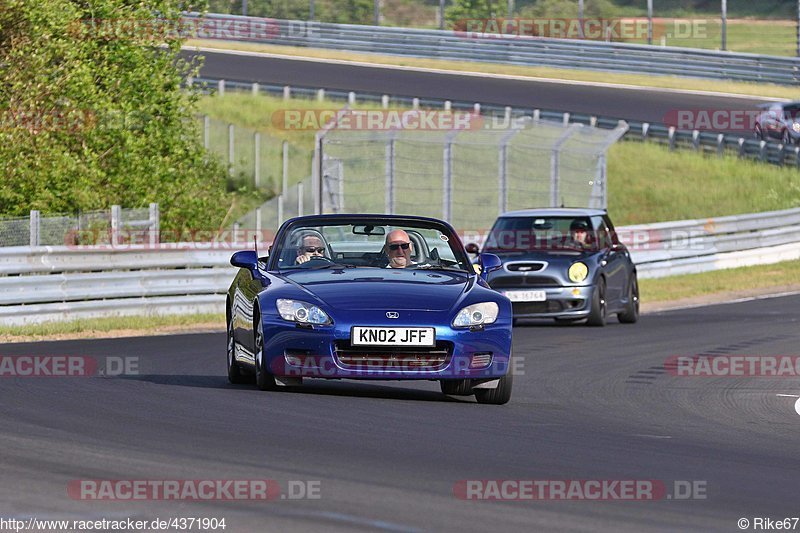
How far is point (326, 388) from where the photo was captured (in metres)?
12.5

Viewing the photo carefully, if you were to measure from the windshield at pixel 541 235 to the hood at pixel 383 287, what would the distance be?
9.78 metres

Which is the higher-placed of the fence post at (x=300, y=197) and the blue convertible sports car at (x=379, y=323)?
the blue convertible sports car at (x=379, y=323)

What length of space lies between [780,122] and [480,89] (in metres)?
9.38

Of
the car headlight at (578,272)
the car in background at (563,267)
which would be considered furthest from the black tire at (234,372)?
the car headlight at (578,272)

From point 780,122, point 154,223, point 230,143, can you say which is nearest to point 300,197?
point 230,143

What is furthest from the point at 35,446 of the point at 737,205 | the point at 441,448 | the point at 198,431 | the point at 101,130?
the point at 737,205

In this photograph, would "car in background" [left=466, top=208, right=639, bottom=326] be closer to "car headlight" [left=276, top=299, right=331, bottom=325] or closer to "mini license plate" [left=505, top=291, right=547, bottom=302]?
"mini license plate" [left=505, top=291, right=547, bottom=302]

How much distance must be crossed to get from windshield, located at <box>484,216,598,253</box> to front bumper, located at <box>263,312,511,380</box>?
34.8 ft

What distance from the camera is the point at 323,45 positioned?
58.1 m

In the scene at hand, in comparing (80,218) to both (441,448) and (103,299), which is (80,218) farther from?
(441,448)

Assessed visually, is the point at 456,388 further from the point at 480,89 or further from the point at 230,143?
the point at 480,89

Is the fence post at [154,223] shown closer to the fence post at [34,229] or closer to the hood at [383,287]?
the fence post at [34,229]

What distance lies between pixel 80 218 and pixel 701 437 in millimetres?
12831

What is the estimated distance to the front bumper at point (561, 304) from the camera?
69.3 ft
